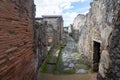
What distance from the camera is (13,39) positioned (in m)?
3.15

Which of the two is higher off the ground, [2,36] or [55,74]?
[2,36]

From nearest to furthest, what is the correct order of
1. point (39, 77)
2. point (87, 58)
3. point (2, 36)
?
point (2, 36) → point (39, 77) → point (87, 58)

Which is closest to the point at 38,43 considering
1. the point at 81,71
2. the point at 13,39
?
the point at 81,71

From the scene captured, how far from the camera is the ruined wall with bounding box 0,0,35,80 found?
2695mm

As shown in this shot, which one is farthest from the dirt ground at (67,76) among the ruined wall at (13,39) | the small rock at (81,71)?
the ruined wall at (13,39)

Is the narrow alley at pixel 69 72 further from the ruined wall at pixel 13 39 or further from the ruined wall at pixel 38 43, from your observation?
the ruined wall at pixel 13 39

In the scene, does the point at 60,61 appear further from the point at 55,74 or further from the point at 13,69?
the point at 13,69

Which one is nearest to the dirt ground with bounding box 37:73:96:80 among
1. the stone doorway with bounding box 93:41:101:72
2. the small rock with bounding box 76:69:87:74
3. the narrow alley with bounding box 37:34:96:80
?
the narrow alley with bounding box 37:34:96:80

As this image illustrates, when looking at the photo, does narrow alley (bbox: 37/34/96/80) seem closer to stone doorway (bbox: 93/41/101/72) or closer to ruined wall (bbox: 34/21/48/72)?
stone doorway (bbox: 93/41/101/72)

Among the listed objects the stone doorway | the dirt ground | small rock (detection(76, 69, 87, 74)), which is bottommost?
the dirt ground

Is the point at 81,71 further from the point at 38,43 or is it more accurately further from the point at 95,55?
the point at 38,43

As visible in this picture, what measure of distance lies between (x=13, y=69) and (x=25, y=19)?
1.40 metres

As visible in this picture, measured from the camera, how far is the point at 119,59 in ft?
12.2

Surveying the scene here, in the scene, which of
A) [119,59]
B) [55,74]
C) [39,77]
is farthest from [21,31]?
[55,74]
